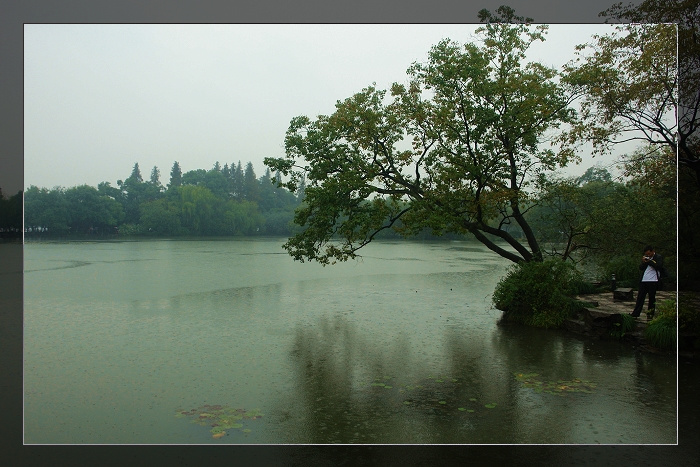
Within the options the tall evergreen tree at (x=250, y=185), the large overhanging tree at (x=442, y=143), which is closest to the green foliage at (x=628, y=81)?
the large overhanging tree at (x=442, y=143)

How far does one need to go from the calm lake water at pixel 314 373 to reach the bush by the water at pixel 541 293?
0.36m

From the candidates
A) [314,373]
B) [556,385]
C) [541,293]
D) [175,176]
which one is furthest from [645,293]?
[175,176]

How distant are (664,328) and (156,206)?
5889 millimetres

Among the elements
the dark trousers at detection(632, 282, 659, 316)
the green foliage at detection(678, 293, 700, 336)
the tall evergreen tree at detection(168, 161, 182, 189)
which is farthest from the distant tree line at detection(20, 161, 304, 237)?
the green foliage at detection(678, 293, 700, 336)

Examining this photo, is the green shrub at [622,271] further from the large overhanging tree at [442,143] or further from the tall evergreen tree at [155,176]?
the tall evergreen tree at [155,176]

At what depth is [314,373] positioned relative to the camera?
17.9 ft

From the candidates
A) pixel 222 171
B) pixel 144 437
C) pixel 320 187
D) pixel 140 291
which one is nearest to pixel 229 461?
pixel 144 437

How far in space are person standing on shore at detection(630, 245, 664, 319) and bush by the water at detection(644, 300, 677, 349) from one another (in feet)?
0.68

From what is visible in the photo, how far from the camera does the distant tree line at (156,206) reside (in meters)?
5.06

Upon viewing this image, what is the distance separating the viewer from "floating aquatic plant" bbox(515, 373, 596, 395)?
4.92m

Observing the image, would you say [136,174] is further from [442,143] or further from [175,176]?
[442,143]

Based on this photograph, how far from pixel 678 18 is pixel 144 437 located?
6661 mm

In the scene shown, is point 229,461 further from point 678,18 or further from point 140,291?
point 140,291

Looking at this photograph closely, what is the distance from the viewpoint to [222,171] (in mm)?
6258
